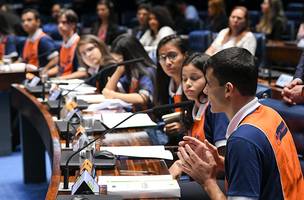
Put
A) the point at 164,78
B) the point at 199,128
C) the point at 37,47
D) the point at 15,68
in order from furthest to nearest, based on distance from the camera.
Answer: the point at 37,47 < the point at 15,68 < the point at 164,78 < the point at 199,128

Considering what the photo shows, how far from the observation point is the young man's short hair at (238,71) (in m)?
1.81

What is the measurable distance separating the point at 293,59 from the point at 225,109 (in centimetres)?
509

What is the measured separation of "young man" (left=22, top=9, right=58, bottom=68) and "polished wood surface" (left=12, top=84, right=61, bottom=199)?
1288mm

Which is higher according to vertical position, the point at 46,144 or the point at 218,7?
the point at 218,7

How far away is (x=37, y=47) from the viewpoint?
580 cm

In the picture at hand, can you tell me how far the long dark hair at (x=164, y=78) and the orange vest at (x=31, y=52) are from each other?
245 cm

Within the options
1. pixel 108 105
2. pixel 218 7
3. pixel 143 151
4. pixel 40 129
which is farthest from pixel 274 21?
pixel 143 151

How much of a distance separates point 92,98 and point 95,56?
0.83 metres

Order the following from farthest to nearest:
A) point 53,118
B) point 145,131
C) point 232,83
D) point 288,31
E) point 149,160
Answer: point 288,31 < point 53,118 < point 145,131 < point 149,160 < point 232,83

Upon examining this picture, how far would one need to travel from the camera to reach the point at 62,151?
2.47m

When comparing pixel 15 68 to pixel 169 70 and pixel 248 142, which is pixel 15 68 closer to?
pixel 169 70

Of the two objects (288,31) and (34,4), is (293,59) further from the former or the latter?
(34,4)

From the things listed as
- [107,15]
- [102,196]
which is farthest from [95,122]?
[107,15]

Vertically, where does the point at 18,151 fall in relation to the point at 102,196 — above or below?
below
